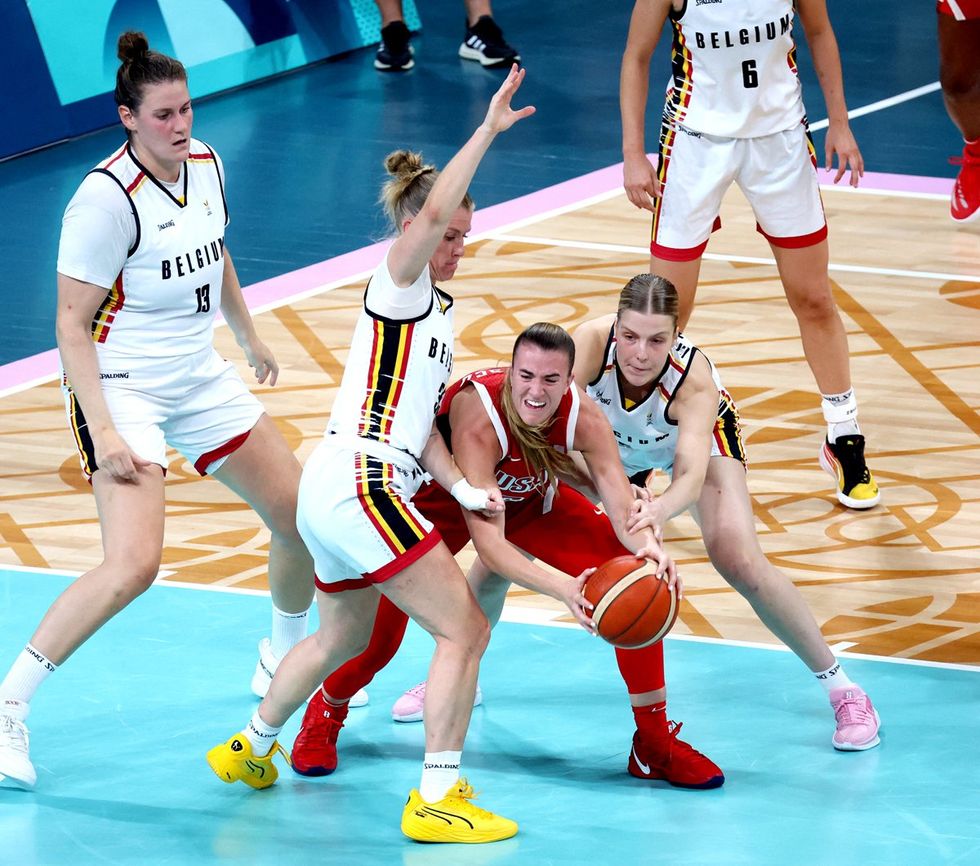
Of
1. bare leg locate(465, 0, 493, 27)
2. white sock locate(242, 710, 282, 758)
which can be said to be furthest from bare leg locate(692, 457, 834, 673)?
bare leg locate(465, 0, 493, 27)

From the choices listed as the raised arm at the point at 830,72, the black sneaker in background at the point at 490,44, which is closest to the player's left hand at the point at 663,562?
the raised arm at the point at 830,72

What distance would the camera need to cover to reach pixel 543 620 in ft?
20.8

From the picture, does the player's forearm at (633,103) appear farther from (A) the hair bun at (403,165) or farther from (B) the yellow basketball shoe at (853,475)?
(A) the hair bun at (403,165)

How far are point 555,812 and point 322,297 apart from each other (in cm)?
524

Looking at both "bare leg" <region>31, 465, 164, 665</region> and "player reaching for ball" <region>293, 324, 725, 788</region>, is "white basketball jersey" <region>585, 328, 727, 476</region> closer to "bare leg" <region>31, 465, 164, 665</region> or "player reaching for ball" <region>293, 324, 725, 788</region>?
"player reaching for ball" <region>293, 324, 725, 788</region>

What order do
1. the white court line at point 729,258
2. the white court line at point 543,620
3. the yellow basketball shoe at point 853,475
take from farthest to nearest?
1. the white court line at point 729,258
2. the yellow basketball shoe at point 853,475
3. the white court line at point 543,620

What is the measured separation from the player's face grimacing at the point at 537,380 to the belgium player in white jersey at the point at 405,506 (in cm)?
21

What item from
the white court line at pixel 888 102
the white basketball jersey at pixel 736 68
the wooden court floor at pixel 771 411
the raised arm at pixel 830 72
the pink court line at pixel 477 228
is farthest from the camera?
the white court line at pixel 888 102

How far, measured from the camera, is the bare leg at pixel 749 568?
5238 millimetres

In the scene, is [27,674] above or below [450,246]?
below

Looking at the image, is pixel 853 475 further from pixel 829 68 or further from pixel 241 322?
pixel 241 322

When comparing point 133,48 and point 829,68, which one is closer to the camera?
point 133,48

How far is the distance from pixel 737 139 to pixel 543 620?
75.4 inches

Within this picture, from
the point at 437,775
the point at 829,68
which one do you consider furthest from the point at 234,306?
the point at 829,68
